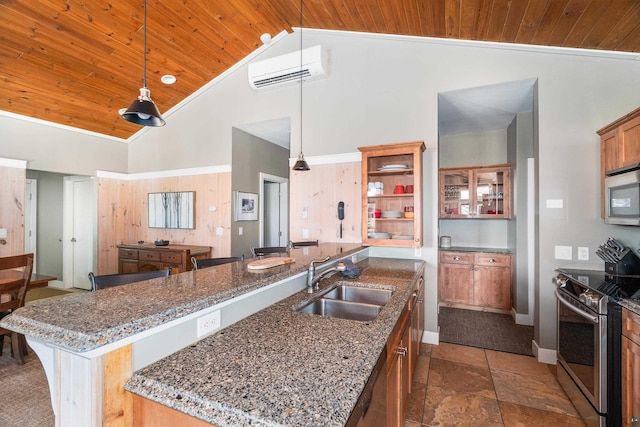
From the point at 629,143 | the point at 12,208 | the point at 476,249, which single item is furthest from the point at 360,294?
the point at 12,208

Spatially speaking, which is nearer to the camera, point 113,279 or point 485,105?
point 113,279

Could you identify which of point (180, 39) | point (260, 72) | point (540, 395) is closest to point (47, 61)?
point (180, 39)

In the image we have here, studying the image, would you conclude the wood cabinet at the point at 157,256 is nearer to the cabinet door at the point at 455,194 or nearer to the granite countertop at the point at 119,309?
the granite countertop at the point at 119,309

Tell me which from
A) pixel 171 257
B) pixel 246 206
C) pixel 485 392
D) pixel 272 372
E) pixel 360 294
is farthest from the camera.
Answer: pixel 246 206

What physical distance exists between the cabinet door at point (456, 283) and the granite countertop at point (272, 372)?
11.3 ft

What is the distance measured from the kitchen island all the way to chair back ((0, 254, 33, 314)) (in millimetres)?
2106

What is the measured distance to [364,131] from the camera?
12.0 ft

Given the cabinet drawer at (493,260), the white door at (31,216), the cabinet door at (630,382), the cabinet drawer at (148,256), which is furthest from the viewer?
the white door at (31,216)

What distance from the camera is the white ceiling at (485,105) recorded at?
10.7 feet

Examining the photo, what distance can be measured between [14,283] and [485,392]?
4.02m

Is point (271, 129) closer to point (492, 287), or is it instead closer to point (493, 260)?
point (493, 260)

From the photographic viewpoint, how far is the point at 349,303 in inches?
74.0

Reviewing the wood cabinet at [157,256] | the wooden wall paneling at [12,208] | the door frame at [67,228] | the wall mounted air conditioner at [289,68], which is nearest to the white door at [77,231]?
the door frame at [67,228]

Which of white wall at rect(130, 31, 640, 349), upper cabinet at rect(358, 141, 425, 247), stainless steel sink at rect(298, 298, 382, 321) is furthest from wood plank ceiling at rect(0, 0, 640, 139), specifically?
stainless steel sink at rect(298, 298, 382, 321)
